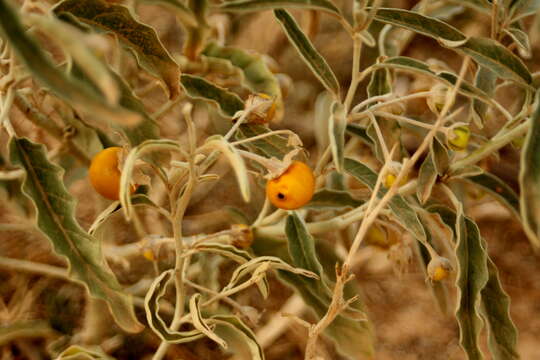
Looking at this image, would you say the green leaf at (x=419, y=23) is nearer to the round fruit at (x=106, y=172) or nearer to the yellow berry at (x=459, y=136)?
the yellow berry at (x=459, y=136)

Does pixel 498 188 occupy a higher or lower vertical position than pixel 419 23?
lower

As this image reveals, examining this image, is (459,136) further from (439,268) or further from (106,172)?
(106,172)

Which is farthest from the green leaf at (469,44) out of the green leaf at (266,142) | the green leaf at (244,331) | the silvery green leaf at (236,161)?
the green leaf at (244,331)

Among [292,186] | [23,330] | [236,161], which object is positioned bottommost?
[23,330]

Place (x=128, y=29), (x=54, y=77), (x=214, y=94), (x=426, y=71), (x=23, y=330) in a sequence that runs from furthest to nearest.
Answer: (x=23, y=330), (x=214, y=94), (x=426, y=71), (x=128, y=29), (x=54, y=77)

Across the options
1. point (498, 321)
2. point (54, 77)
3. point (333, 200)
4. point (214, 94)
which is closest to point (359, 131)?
point (333, 200)

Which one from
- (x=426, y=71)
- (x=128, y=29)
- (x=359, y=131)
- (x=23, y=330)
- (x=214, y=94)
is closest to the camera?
(x=128, y=29)

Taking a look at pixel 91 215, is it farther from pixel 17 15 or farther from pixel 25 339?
pixel 17 15
